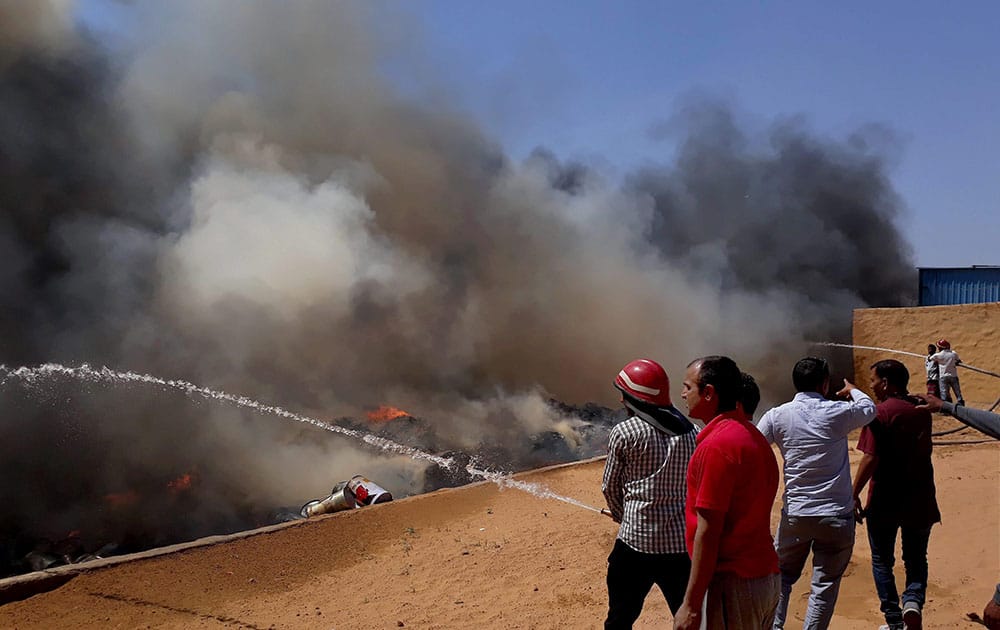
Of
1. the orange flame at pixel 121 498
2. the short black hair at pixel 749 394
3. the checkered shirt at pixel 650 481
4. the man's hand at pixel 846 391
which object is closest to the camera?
the checkered shirt at pixel 650 481

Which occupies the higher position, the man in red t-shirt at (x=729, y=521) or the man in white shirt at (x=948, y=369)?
the man in white shirt at (x=948, y=369)

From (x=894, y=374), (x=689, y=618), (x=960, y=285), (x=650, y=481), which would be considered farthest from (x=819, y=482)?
(x=960, y=285)

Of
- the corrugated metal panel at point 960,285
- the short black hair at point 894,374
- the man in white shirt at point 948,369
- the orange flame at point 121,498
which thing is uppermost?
the corrugated metal panel at point 960,285

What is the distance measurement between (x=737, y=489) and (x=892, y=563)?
2108 millimetres

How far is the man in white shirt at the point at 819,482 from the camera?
3.24 metres

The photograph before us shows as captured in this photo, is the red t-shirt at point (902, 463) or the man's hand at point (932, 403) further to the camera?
the red t-shirt at point (902, 463)

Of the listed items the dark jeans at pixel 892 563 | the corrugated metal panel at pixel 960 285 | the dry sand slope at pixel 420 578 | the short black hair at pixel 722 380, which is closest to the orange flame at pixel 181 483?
the dry sand slope at pixel 420 578

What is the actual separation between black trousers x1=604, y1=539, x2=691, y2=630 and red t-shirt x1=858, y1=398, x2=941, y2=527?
4.94ft

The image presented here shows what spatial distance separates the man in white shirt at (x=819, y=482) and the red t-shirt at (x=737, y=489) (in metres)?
1.11

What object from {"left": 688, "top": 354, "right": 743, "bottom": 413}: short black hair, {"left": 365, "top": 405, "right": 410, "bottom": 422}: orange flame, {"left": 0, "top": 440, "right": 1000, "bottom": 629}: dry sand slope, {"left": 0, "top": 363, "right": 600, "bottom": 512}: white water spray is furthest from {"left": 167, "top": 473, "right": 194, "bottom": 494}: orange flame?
{"left": 688, "top": 354, "right": 743, "bottom": 413}: short black hair

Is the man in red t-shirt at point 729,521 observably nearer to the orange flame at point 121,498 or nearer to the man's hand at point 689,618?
the man's hand at point 689,618

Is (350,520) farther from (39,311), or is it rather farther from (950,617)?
(39,311)

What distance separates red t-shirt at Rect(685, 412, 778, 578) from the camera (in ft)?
7.16

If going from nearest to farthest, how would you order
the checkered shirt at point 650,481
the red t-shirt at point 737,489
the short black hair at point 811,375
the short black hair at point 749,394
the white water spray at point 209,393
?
the red t-shirt at point 737,489 < the checkered shirt at point 650,481 < the short black hair at point 749,394 < the short black hair at point 811,375 < the white water spray at point 209,393
